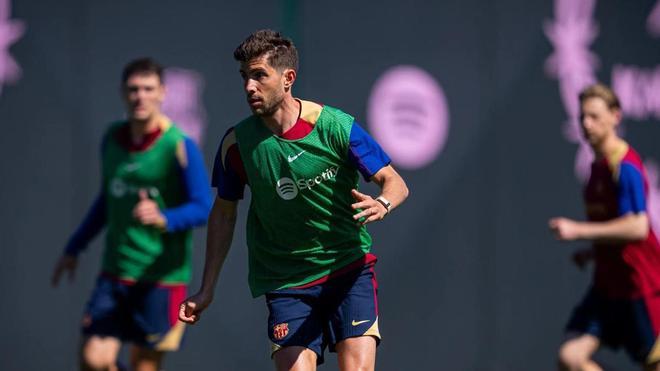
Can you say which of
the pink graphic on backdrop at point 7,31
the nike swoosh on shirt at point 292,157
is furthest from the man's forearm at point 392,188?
the pink graphic on backdrop at point 7,31

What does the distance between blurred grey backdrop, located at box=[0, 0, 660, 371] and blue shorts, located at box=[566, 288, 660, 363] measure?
6.80 ft

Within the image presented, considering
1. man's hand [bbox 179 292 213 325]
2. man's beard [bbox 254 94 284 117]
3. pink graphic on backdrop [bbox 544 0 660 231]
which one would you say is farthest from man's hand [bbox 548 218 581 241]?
pink graphic on backdrop [bbox 544 0 660 231]

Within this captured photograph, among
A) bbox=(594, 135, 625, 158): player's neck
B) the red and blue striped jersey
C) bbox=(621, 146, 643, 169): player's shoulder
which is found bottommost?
the red and blue striped jersey

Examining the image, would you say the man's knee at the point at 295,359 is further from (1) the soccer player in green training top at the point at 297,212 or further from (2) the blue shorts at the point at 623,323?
(2) the blue shorts at the point at 623,323

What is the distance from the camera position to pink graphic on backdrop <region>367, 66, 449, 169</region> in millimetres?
9328

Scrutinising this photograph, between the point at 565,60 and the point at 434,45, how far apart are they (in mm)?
962

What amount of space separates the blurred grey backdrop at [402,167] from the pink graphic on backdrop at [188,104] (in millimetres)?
53

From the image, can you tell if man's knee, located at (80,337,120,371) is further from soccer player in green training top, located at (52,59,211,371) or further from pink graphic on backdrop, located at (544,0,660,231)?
pink graphic on backdrop, located at (544,0,660,231)

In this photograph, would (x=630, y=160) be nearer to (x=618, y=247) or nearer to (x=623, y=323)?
(x=618, y=247)

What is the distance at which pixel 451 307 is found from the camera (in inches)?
376

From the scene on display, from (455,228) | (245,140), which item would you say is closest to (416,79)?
(455,228)

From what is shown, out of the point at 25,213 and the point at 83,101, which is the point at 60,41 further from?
the point at 25,213

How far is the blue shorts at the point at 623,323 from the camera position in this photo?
7.38m

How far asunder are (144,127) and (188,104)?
4.92 feet
